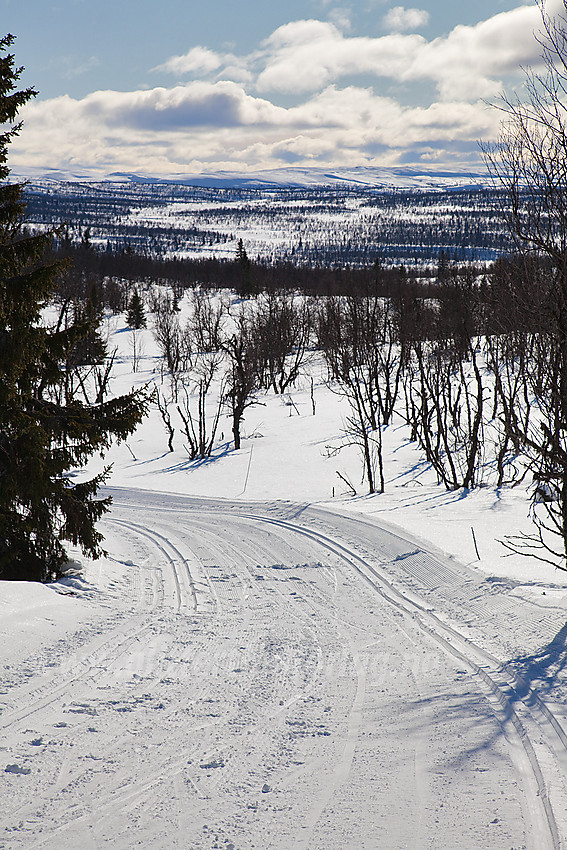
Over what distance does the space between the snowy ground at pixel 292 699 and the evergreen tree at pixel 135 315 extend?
69041 millimetres

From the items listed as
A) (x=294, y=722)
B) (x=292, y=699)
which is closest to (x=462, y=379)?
(x=292, y=699)

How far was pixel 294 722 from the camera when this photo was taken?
5.02 metres

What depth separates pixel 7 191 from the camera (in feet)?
27.6

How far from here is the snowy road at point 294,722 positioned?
376 cm

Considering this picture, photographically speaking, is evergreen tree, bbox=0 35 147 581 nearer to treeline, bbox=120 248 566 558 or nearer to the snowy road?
the snowy road

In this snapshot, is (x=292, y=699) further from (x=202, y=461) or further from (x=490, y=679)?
(x=202, y=461)

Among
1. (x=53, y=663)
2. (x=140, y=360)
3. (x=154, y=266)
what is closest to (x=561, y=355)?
(x=53, y=663)

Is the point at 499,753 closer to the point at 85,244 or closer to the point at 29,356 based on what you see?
the point at 29,356

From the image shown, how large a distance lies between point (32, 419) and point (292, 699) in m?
5.56

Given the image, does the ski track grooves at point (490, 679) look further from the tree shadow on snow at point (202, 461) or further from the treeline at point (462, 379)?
Answer: the tree shadow on snow at point (202, 461)

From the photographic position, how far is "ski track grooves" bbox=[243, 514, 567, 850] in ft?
12.6

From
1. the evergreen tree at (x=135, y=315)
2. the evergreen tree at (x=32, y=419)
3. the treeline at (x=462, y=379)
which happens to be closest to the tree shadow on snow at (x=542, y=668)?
the treeline at (x=462, y=379)

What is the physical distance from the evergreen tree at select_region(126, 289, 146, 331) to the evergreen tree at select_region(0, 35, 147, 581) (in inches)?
2752

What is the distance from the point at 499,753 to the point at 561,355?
4248 millimetres
